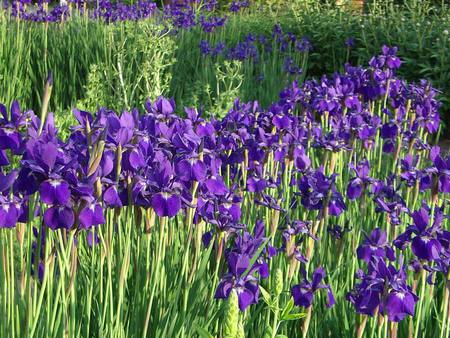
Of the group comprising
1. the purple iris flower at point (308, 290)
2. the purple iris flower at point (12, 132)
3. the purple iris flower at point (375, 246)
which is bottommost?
the purple iris flower at point (308, 290)

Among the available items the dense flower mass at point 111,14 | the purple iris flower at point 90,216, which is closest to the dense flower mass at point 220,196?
the purple iris flower at point 90,216

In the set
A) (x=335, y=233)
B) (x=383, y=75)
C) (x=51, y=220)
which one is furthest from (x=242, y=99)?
(x=51, y=220)

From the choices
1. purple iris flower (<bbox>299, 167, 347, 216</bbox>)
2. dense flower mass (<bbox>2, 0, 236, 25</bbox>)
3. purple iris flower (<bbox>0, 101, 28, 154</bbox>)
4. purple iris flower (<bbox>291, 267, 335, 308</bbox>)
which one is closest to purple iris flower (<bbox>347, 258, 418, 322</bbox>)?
purple iris flower (<bbox>291, 267, 335, 308</bbox>)

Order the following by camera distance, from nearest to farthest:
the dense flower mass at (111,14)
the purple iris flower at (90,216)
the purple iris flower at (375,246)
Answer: the purple iris flower at (90,216)
the purple iris flower at (375,246)
the dense flower mass at (111,14)

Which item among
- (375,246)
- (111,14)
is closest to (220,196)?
(375,246)

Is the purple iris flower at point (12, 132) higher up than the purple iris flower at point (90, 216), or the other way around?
the purple iris flower at point (12, 132)

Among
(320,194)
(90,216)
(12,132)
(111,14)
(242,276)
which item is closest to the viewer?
(90,216)

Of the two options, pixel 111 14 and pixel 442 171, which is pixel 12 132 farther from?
pixel 111 14

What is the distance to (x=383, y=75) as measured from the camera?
440cm

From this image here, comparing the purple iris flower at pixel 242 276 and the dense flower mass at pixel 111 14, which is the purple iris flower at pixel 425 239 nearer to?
the purple iris flower at pixel 242 276

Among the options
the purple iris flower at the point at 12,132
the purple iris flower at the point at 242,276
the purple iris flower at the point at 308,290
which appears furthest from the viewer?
the purple iris flower at the point at 308,290

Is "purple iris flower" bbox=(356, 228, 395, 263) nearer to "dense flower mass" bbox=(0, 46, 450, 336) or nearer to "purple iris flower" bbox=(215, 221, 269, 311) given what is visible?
"dense flower mass" bbox=(0, 46, 450, 336)

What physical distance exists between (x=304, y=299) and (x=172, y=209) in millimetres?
566

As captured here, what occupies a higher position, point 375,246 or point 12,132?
point 12,132
